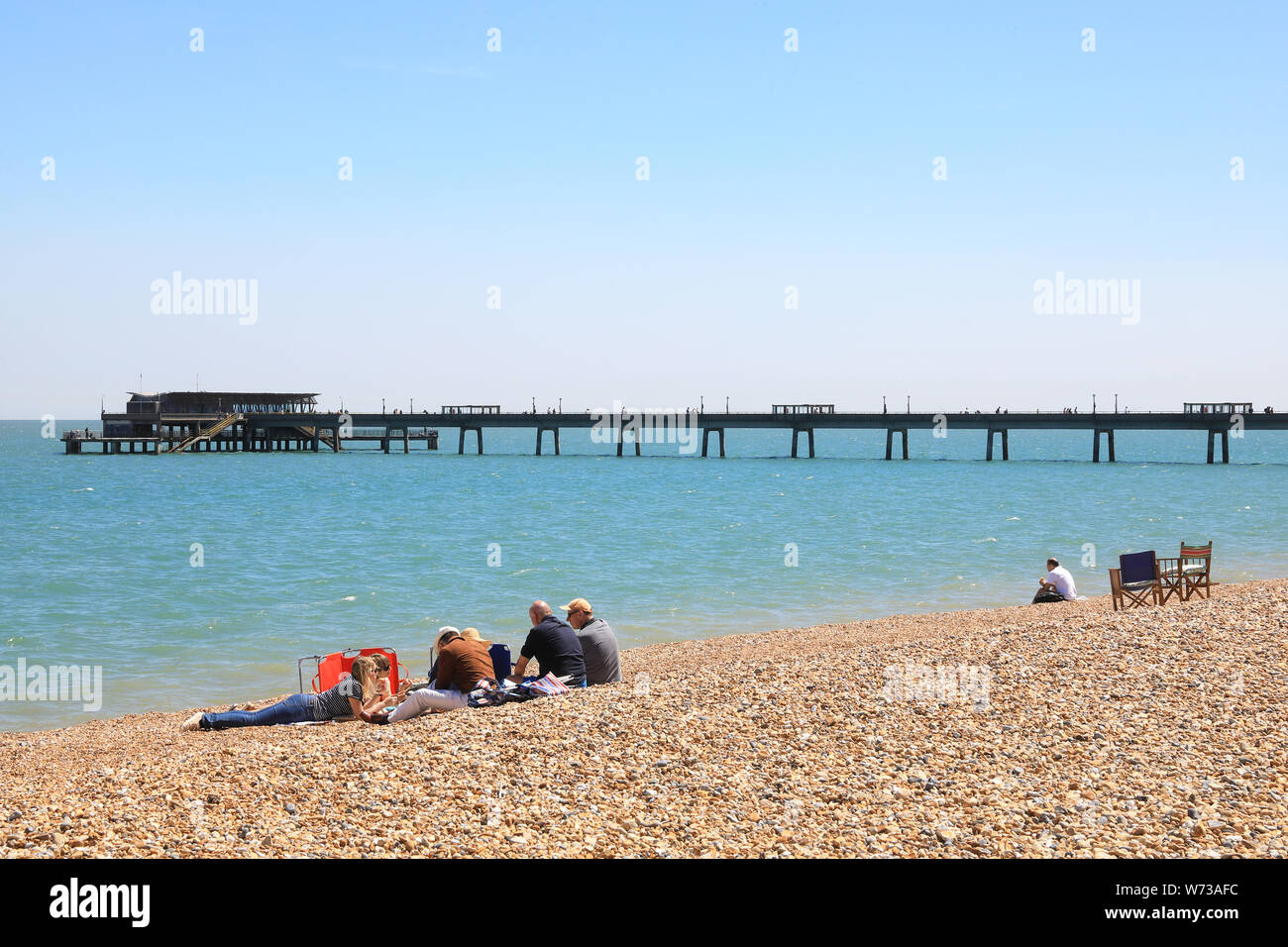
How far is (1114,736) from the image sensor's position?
7.62 metres

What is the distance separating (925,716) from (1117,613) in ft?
25.5

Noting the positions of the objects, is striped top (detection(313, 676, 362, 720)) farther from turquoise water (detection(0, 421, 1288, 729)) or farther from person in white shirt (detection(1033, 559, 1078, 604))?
person in white shirt (detection(1033, 559, 1078, 604))

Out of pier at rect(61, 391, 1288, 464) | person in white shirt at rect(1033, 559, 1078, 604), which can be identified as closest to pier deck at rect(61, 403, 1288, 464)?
pier at rect(61, 391, 1288, 464)

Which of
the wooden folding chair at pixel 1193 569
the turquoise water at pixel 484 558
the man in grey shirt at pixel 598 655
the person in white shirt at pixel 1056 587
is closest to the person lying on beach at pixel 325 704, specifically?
the man in grey shirt at pixel 598 655

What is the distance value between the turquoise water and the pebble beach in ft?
23.6

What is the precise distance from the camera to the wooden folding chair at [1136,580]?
16.4m

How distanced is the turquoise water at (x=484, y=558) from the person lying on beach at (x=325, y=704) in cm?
418

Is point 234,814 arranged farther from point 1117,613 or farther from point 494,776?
point 1117,613

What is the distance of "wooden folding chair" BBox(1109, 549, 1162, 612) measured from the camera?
16.4 m

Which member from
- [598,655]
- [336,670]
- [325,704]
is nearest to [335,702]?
[325,704]

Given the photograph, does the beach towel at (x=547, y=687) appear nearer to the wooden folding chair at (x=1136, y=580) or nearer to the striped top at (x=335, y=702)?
the striped top at (x=335, y=702)
